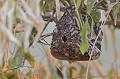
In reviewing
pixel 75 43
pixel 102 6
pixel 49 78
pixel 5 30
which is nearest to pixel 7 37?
pixel 5 30

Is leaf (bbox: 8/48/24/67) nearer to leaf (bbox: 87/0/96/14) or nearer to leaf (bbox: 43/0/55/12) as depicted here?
leaf (bbox: 43/0/55/12)

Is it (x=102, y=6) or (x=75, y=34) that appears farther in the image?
(x=102, y=6)

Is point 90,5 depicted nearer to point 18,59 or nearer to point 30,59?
point 18,59

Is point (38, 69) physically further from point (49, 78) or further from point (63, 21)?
point (63, 21)

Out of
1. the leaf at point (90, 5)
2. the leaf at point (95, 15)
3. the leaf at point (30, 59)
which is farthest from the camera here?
the leaf at point (30, 59)

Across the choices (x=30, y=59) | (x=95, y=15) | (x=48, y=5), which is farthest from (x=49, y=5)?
(x=30, y=59)

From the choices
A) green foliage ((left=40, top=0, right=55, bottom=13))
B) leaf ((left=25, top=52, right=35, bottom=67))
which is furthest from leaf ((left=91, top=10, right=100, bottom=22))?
leaf ((left=25, top=52, right=35, bottom=67))

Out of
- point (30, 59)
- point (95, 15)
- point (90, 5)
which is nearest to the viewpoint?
point (90, 5)

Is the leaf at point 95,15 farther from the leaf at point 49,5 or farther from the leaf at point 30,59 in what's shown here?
the leaf at point 30,59

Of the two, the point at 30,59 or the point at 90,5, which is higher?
the point at 90,5

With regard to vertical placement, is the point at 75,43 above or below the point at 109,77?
above

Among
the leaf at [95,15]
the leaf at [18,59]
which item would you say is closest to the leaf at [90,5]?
the leaf at [95,15]
